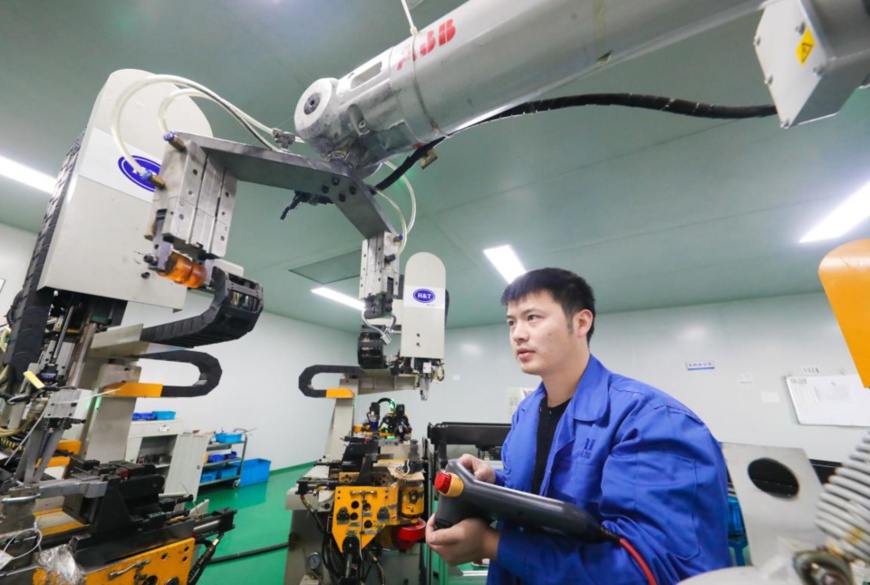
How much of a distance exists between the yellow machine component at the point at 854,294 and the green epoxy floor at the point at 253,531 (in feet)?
11.2

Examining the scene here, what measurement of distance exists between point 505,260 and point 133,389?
2865mm

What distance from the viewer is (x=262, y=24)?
125 centimetres

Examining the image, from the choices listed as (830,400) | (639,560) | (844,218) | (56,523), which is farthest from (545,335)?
(830,400)

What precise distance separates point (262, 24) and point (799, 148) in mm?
2842

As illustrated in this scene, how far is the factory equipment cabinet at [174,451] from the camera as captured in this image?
11.0ft


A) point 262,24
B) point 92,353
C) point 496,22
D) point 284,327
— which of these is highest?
point 262,24

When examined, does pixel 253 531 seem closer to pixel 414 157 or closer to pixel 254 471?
pixel 254 471

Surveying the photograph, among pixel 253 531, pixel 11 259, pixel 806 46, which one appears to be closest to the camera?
pixel 806 46

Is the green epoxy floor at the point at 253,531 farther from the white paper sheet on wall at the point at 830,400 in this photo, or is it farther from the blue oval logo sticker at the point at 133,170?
the white paper sheet on wall at the point at 830,400

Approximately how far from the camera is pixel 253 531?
122 inches

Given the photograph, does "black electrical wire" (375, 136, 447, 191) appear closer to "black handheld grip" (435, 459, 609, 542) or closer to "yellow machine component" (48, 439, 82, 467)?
"black handheld grip" (435, 459, 609, 542)

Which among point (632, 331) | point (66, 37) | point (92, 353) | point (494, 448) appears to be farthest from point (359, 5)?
point (632, 331)

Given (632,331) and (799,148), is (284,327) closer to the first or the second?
(632,331)

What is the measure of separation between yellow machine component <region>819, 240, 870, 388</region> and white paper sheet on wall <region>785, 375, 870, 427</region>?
4.81 m
